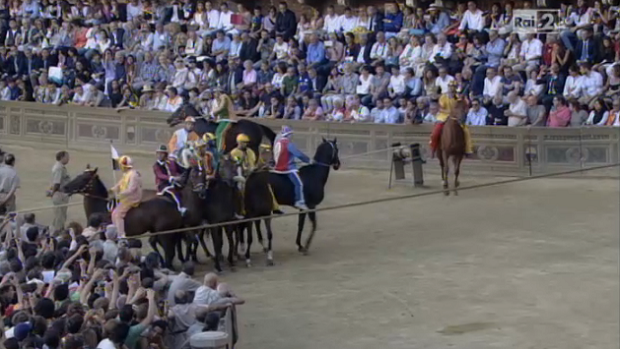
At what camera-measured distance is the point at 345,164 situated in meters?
28.7

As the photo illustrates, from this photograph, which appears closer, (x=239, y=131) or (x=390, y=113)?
(x=239, y=131)

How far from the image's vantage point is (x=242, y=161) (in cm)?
2028

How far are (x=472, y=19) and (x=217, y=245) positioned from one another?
12340 mm

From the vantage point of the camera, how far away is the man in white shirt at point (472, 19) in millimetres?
30203

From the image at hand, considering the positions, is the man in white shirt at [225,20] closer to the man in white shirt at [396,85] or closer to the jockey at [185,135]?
the man in white shirt at [396,85]

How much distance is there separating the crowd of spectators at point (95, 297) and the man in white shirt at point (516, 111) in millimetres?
12235

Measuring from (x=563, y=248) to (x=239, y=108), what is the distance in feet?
34.2

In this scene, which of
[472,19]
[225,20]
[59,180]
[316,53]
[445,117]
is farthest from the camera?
[225,20]

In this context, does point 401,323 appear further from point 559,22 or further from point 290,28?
point 290,28

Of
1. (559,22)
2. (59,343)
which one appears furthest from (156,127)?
→ (59,343)

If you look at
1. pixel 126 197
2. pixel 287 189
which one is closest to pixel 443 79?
pixel 287 189

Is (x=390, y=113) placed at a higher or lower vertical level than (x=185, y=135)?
higher

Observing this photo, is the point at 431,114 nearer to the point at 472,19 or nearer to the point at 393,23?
the point at 472,19

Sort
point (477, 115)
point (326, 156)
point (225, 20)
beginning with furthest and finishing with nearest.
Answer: point (225, 20) → point (477, 115) → point (326, 156)
